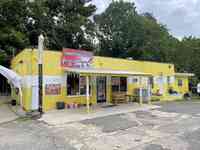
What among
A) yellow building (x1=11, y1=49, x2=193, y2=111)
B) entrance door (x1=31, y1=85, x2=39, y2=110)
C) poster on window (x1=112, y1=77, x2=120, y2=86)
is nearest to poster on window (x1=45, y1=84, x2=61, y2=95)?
yellow building (x1=11, y1=49, x2=193, y2=111)

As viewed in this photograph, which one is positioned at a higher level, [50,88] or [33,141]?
[50,88]

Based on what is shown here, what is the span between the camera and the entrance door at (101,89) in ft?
59.8

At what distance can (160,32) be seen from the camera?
37.8m

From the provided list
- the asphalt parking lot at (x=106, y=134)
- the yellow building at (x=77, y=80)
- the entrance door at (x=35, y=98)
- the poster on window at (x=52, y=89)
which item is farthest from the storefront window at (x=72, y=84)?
the asphalt parking lot at (x=106, y=134)

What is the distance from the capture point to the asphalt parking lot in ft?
24.8

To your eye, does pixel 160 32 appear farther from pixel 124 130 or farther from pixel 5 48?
pixel 124 130

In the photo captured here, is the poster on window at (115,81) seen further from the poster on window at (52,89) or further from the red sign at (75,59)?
the poster on window at (52,89)

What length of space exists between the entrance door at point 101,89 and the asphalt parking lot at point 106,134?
5.78m

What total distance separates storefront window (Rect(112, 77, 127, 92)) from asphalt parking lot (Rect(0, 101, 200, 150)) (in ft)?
23.1

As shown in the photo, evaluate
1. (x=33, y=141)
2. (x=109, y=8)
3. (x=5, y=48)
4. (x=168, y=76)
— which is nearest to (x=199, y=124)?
(x=33, y=141)

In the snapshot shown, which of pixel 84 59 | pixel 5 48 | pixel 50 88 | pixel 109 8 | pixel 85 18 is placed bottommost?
pixel 50 88

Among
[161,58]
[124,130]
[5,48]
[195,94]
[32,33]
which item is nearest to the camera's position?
[124,130]

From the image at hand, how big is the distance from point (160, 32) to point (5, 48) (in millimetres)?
23694

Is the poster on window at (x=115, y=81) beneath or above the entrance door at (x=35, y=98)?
above
